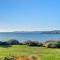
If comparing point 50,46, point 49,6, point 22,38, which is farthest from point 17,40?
point 49,6

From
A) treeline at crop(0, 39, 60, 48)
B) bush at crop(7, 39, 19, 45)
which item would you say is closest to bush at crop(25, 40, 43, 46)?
treeline at crop(0, 39, 60, 48)

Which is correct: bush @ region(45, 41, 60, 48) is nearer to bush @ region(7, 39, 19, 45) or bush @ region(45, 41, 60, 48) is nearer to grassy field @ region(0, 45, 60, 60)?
grassy field @ region(0, 45, 60, 60)

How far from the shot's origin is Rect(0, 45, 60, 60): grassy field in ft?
6.28

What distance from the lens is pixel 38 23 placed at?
1998mm

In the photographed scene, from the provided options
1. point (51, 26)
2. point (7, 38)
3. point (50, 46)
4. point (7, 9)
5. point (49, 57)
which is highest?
point (7, 9)

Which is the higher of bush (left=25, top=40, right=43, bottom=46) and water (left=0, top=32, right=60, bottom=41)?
water (left=0, top=32, right=60, bottom=41)

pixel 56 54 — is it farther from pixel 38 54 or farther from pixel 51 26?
pixel 51 26

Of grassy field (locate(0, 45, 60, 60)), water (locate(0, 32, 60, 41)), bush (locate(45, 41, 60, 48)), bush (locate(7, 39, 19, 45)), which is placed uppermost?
water (locate(0, 32, 60, 41))

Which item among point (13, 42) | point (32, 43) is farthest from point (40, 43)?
point (13, 42)

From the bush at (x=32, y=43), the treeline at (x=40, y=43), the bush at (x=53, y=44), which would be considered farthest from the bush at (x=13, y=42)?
the bush at (x=53, y=44)

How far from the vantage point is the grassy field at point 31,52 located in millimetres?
1915

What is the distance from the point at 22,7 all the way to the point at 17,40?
45 cm

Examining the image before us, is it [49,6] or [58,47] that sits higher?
[49,6]

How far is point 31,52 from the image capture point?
1947 millimetres
